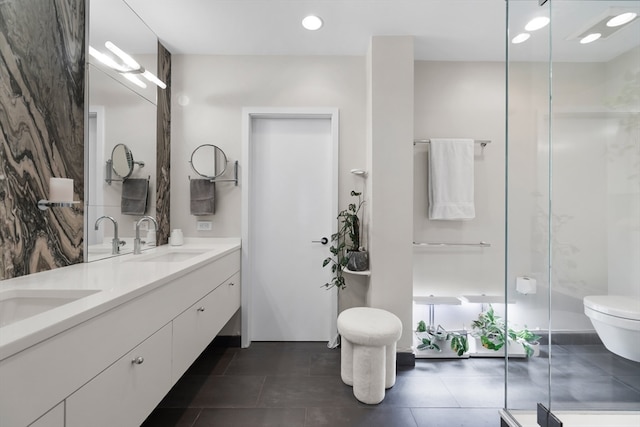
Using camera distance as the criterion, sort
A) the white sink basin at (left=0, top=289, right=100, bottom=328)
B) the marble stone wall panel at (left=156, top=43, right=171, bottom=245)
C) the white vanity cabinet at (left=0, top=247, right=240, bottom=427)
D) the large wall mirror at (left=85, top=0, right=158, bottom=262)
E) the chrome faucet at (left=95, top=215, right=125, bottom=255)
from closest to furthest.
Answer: the white vanity cabinet at (left=0, top=247, right=240, bottom=427)
the white sink basin at (left=0, top=289, right=100, bottom=328)
the large wall mirror at (left=85, top=0, right=158, bottom=262)
the chrome faucet at (left=95, top=215, right=125, bottom=255)
the marble stone wall panel at (left=156, top=43, right=171, bottom=245)

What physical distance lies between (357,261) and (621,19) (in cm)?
186

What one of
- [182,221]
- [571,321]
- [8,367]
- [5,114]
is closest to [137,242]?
[182,221]

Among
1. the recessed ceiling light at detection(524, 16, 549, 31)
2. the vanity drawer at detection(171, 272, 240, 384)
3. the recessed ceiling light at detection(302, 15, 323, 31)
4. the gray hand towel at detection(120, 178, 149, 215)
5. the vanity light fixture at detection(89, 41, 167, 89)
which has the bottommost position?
the vanity drawer at detection(171, 272, 240, 384)

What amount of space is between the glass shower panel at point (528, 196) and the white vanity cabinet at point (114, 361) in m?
1.63

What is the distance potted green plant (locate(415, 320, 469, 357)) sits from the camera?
6.93 ft

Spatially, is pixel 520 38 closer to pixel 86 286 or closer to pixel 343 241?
pixel 343 241

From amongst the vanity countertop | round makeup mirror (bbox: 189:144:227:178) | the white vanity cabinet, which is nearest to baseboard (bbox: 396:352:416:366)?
the white vanity cabinet

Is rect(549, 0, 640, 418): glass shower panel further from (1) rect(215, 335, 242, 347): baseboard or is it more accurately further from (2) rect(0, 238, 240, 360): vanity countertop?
(1) rect(215, 335, 242, 347): baseboard

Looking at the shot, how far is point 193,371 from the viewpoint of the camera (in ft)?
6.39

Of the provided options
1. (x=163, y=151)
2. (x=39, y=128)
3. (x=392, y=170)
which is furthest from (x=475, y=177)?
(x=39, y=128)

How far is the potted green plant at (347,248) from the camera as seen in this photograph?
2.13 meters

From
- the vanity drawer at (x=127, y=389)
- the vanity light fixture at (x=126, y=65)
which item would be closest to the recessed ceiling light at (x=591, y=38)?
the vanity drawer at (x=127, y=389)

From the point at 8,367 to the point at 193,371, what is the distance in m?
1.61

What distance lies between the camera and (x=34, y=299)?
3.27ft
